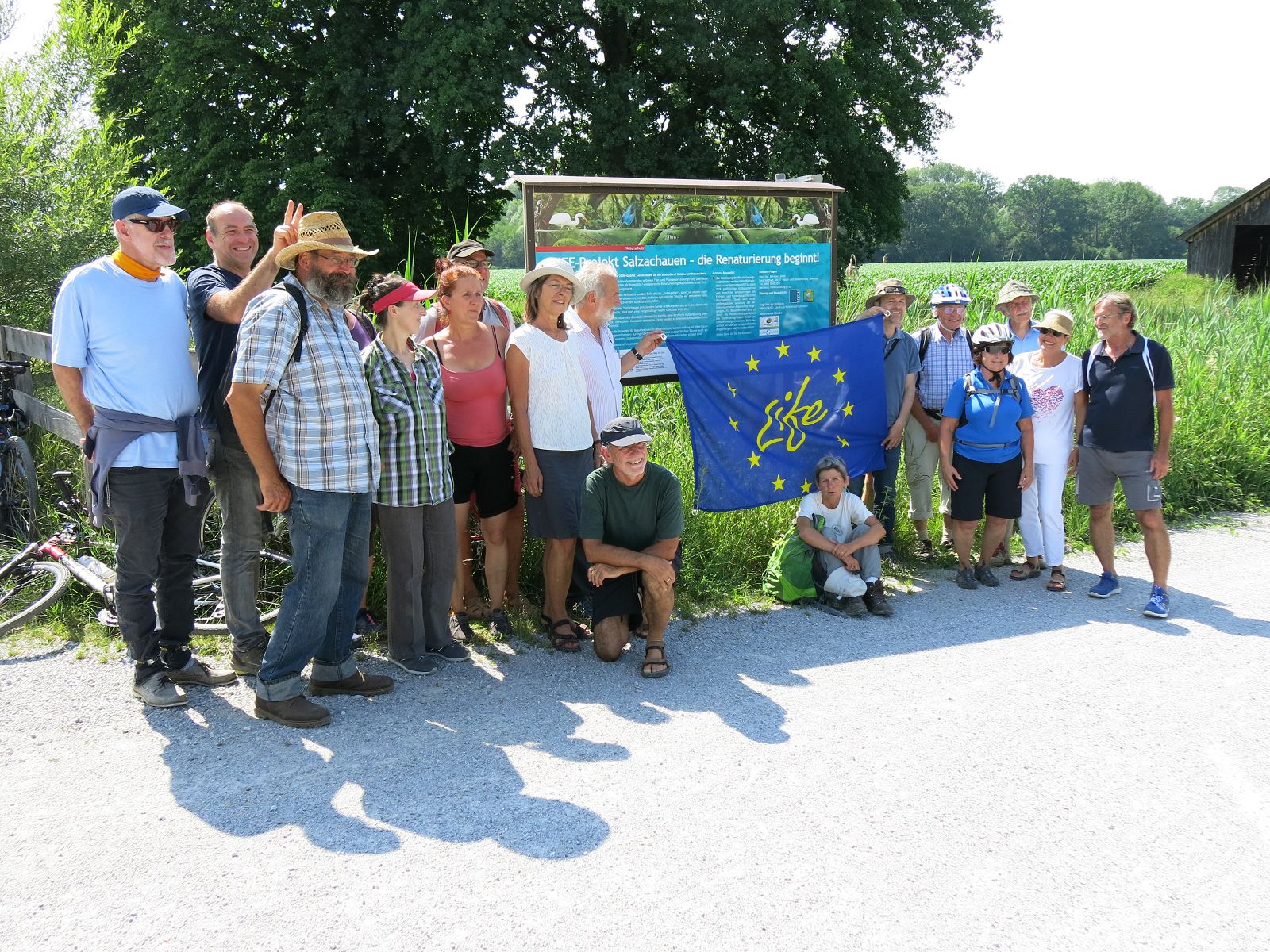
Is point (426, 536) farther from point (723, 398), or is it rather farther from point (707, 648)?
point (723, 398)

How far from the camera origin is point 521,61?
23.2 meters

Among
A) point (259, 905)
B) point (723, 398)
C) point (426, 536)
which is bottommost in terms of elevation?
point (259, 905)

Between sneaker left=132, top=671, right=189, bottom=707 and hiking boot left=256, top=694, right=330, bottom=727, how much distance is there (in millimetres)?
402

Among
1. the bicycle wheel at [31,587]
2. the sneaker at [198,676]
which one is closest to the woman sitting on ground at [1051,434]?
the sneaker at [198,676]

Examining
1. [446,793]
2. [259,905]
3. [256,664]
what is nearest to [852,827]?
[446,793]

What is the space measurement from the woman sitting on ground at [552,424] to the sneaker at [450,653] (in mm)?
504

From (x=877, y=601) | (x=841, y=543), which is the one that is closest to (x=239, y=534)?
(x=841, y=543)

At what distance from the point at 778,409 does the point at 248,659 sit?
11.9 ft

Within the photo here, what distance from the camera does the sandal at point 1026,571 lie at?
6.67 meters

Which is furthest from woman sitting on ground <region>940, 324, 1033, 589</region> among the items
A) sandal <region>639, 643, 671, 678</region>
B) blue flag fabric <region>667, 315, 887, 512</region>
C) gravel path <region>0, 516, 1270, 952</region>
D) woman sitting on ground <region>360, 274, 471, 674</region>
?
woman sitting on ground <region>360, 274, 471, 674</region>

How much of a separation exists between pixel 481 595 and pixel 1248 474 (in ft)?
24.8

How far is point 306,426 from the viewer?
4109mm

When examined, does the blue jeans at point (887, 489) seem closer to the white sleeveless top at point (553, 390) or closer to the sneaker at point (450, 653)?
the white sleeveless top at point (553, 390)

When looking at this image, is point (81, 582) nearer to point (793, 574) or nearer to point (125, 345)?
point (125, 345)
